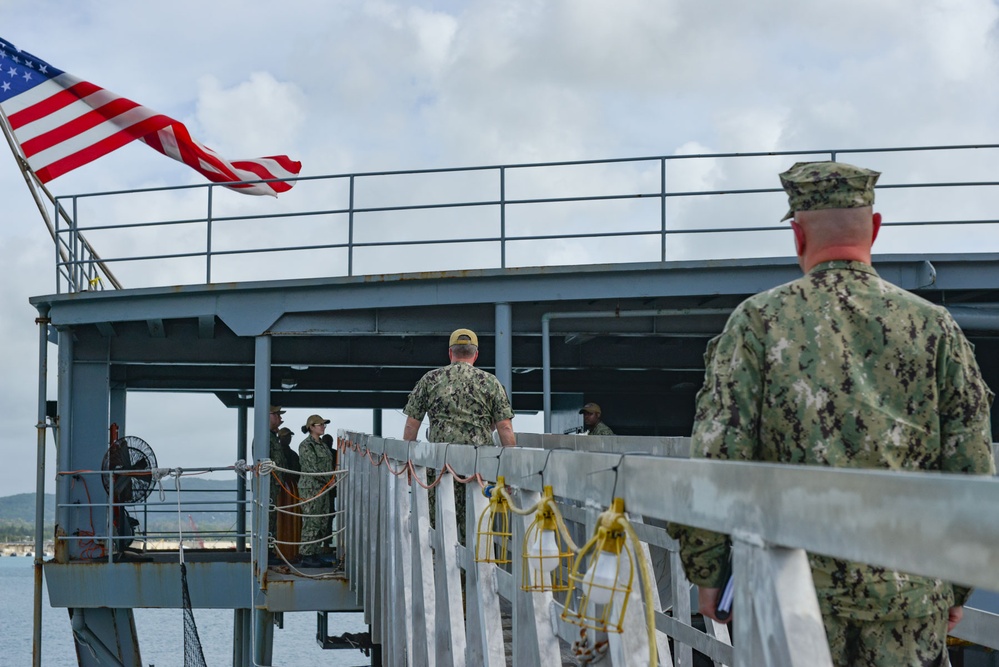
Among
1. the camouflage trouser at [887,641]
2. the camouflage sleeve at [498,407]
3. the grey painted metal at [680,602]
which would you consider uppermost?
the camouflage sleeve at [498,407]

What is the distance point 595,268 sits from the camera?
13.3 meters

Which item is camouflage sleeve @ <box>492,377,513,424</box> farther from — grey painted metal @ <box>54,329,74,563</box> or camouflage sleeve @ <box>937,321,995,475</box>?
grey painted metal @ <box>54,329,74,563</box>

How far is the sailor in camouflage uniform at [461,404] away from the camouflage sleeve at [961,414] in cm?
453

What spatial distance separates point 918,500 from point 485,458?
291 cm

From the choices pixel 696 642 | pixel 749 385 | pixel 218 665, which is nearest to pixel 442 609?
pixel 696 642

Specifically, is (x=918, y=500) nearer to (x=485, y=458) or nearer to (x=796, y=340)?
(x=796, y=340)

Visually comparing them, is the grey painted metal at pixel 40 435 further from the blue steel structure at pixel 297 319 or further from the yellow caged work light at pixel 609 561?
the yellow caged work light at pixel 609 561

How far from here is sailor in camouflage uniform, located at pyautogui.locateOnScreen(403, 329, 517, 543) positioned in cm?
709

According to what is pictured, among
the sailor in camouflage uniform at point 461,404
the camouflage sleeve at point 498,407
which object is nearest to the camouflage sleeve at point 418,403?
the sailor in camouflage uniform at point 461,404

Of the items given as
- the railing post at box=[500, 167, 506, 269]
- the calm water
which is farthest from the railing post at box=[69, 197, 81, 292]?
the calm water

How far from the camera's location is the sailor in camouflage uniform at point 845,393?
249cm

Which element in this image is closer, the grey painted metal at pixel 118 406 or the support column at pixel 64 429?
the support column at pixel 64 429

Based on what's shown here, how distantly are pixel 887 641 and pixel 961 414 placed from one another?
1.83ft

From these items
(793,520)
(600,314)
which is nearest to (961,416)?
(793,520)
